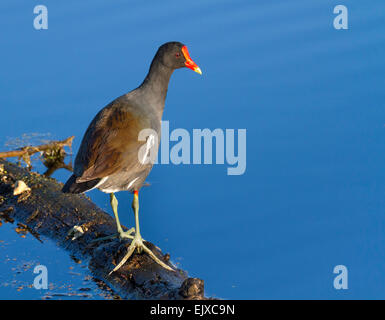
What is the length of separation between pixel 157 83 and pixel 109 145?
762 millimetres

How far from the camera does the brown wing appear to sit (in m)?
4.38

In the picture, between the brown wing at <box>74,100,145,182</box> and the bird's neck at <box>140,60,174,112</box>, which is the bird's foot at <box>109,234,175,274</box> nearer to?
the brown wing at <box>74,100,145,182</box>

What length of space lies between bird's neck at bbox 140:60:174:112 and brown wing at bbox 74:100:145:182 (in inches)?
14.0

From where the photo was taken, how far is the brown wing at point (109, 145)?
14.4ft

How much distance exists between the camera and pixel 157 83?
4.98 m

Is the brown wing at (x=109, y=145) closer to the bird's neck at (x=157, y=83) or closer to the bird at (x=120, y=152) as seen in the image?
the bird at (x=120, y=152)

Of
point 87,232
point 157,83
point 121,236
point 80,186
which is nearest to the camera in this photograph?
point 80,186

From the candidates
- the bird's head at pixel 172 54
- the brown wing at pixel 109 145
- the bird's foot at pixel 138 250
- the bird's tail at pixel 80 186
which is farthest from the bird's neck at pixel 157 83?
the bird's foot at pixel 138 250

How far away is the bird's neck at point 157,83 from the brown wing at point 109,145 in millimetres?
356

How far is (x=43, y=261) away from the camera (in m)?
4.91

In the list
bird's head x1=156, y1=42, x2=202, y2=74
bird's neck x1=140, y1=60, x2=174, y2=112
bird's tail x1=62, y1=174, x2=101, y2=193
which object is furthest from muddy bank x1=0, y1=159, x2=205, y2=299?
bird's head x1=156, y1=42, x2=202, y2=74

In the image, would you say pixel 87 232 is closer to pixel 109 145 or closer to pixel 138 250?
pixel 138 250

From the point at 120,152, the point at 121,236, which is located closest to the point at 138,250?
the point at 121,236

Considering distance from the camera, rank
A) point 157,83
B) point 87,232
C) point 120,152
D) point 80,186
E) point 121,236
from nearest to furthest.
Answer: point 80,186, point 120,152, point 121,236, point 87,232, point 157,83
